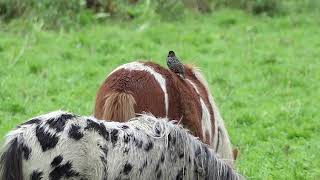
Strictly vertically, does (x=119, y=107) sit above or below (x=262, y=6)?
below

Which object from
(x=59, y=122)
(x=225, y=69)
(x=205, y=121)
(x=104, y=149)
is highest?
(x=59, y=122)

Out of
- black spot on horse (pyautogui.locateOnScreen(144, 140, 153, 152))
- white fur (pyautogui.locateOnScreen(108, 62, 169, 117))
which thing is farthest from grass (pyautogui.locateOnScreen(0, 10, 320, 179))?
black spot on horse (pyautogui.locateOnScreen(144, 140, 153, 152))

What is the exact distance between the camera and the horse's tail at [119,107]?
360cm

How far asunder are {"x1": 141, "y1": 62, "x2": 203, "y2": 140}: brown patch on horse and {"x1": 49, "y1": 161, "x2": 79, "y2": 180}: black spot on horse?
97cm

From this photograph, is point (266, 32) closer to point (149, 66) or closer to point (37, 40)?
point (37, 40)

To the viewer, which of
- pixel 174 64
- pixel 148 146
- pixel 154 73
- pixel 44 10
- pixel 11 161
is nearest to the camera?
pixel 11 161

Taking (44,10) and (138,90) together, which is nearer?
(138,90)

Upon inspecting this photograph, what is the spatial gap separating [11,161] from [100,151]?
1.19ft

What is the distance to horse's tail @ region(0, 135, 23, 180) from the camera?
9.30 ft

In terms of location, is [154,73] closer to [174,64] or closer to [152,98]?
[152,98]

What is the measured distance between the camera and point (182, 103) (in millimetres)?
3848

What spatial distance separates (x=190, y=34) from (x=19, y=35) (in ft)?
8.12

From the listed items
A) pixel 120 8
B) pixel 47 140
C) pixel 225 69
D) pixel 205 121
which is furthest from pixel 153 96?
pixel 120 8

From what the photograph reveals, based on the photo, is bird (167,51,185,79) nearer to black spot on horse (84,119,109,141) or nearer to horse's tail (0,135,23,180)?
black spot on horse (84,119,109,141)
